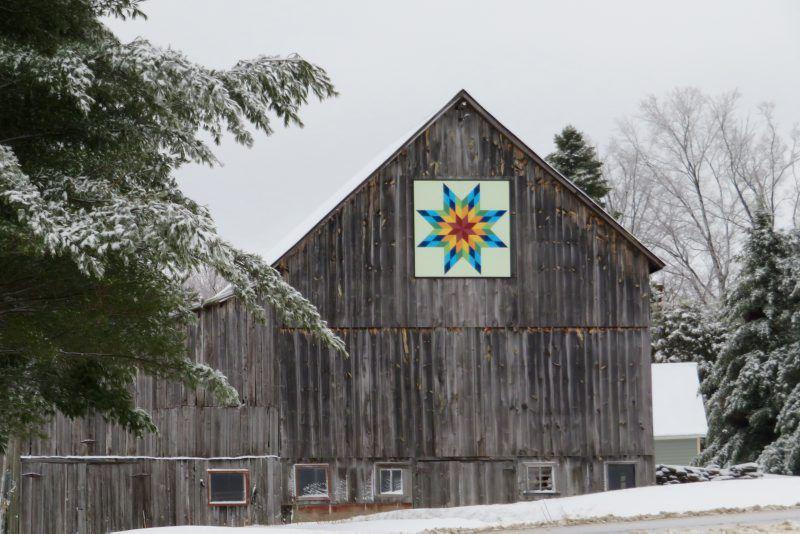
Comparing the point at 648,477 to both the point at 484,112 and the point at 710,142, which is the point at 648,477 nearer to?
the point at 484,112

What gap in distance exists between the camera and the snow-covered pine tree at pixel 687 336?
147 ft

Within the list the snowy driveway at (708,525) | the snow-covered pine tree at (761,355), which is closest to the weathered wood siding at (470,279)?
the snowy driveway at (708,525)

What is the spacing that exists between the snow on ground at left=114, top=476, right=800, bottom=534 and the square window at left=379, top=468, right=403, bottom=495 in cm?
90

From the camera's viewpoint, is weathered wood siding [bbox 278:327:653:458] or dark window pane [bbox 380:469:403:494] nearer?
weathered wood siding [bbox 278:327:653:458]

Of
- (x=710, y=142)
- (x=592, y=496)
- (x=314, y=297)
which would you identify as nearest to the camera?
(x=592, y=496)

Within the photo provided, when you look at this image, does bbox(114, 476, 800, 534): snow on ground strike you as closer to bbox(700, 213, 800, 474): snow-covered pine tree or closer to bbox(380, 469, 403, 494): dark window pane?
bbox(380, 469, 403, 494): dark window pane

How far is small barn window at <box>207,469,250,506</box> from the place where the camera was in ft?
77.6

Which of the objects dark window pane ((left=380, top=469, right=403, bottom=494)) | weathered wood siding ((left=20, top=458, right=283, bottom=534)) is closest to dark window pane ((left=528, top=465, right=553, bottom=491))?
dark window pane ((left=380, top=469, right=403, bottom=494))

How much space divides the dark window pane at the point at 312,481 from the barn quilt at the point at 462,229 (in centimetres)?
442

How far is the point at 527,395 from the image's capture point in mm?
23547

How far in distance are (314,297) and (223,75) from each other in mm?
9722

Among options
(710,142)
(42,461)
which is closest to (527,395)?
(42,461)

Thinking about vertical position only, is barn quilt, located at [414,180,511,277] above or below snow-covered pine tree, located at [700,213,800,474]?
above

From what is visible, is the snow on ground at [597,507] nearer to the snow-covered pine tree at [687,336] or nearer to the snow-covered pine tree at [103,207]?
the snow-covered pine tree at [103,207]
